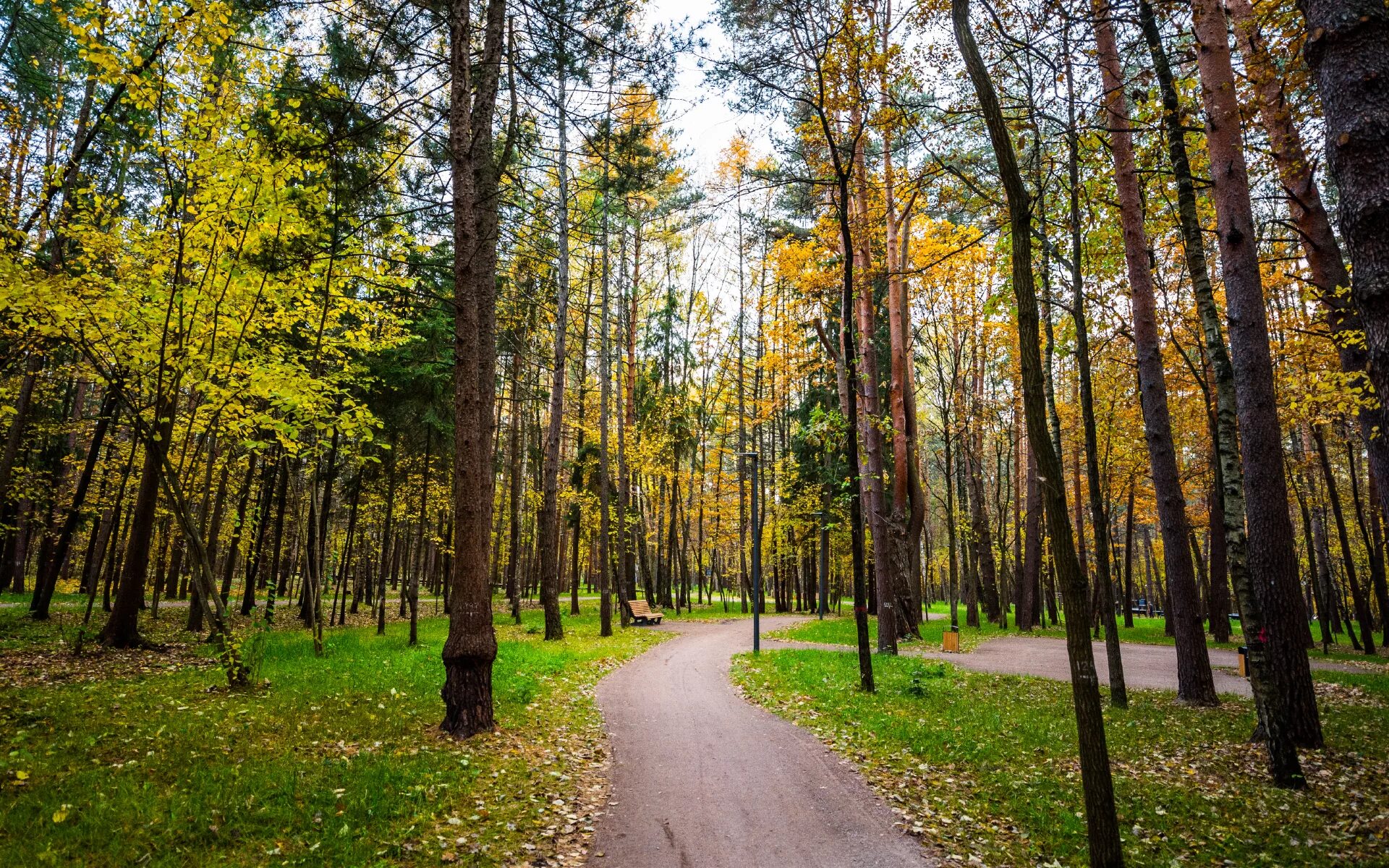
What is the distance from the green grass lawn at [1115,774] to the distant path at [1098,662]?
1942 millimetres

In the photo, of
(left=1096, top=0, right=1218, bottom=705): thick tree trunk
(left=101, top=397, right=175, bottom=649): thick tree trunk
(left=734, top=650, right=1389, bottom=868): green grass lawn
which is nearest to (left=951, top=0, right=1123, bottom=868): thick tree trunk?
(left=734, top=650, right=1389, bottom=868): green grass lawn

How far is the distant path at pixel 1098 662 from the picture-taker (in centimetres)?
1161

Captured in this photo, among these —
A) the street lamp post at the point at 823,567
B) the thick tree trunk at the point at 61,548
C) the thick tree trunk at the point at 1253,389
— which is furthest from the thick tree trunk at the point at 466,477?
the street lamp post at the point at 823,567

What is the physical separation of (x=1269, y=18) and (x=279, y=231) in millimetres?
12403

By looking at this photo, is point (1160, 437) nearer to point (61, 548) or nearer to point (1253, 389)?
point (1253, 389)

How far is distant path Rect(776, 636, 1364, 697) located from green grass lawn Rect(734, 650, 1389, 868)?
1942 millimetres

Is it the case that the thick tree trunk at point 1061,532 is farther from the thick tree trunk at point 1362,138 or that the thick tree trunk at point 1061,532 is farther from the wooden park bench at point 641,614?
the wooden park bench at point 641,614

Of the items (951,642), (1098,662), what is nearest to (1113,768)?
(951,642)

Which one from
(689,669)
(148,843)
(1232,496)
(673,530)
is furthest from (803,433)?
(673,530)

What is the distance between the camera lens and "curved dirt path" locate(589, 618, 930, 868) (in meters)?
4.52

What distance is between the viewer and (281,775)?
5.03 m

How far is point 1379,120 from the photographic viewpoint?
2965mm

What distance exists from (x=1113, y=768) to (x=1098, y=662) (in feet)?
34.4

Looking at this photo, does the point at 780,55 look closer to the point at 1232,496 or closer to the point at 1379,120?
the point at 1379,120
